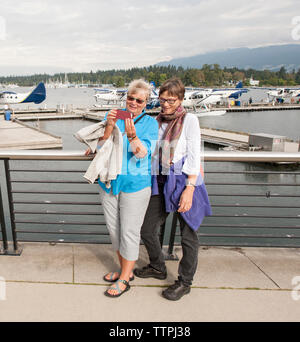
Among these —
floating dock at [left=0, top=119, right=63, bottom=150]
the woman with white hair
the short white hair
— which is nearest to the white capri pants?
the woman with white hair

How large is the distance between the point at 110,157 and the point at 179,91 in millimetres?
699

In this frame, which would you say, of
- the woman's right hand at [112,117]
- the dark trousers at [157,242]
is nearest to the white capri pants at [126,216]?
the dark trousers at [157,242]

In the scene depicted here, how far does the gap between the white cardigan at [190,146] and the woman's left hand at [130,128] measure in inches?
14.4

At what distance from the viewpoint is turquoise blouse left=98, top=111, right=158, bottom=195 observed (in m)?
2.29

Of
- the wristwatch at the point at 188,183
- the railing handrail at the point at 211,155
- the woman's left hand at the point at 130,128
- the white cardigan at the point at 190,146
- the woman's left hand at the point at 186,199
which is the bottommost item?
the woman's left hand at the point at 186,199

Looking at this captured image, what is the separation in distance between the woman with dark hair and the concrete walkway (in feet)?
0.70

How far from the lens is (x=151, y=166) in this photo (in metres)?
2.46

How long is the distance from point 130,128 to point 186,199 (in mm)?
671

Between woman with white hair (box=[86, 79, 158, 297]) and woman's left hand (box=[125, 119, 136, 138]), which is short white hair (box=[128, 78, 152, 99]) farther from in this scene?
woman's left hand (box=[125, 119, 136, 138])

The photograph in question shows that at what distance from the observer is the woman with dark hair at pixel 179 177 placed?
2.31m

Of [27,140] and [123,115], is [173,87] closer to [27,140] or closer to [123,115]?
[123,115]

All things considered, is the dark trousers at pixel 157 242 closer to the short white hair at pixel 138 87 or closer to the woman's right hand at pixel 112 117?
the woman's right hand at pixel 112 117

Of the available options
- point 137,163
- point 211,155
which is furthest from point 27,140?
point 137,163
